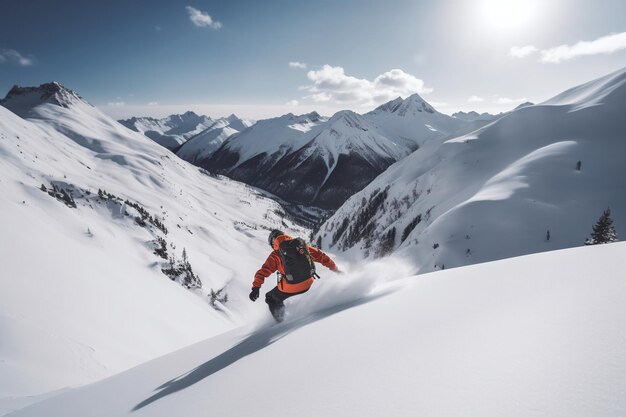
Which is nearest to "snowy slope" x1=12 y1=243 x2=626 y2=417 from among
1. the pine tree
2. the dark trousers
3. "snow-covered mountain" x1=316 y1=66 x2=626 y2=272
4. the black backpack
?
the dark trousers

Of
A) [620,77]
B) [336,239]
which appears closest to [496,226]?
[620,77]

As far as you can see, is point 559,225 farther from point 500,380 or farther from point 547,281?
point 500,380

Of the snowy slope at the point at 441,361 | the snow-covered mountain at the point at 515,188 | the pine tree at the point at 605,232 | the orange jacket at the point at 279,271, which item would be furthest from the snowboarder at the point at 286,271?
the snow-covered mountain at the point at 515,188

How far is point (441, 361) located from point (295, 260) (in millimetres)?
5262

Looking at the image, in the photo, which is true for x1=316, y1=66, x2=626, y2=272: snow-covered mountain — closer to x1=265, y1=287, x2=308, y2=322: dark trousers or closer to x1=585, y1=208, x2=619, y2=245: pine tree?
x1=585, y1=208, x2=619, y2=245: pine tree

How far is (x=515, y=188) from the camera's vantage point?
2900 cm

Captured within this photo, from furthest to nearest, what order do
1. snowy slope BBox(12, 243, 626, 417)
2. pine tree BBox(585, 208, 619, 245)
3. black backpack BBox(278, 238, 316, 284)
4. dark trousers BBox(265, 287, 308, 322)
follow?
1. pine tree BBox(585, 208, 619, 245)
2. dark trousers BBox(265, 287, 308, 322)
3. black backpack BBox(278, 238, 316, 284)
4. snowy slope BBox(12, 243, 626, 417)

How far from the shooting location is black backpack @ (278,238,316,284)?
7.50 metres

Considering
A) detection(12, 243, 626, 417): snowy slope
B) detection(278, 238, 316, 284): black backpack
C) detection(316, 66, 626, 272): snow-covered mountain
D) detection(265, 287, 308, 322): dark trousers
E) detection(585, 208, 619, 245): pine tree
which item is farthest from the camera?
detection(316, 66, 626, 272): snow-covered mountain

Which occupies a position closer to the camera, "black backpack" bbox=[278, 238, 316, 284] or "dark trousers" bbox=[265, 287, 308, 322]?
"black backpack" bbox=[278, 238, 316, 284]

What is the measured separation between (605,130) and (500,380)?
58.0 metres

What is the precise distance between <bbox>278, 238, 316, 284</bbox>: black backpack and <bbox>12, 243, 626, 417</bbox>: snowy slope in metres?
2.36

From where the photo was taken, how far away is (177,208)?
11219cm

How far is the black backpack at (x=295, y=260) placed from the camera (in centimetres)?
750
